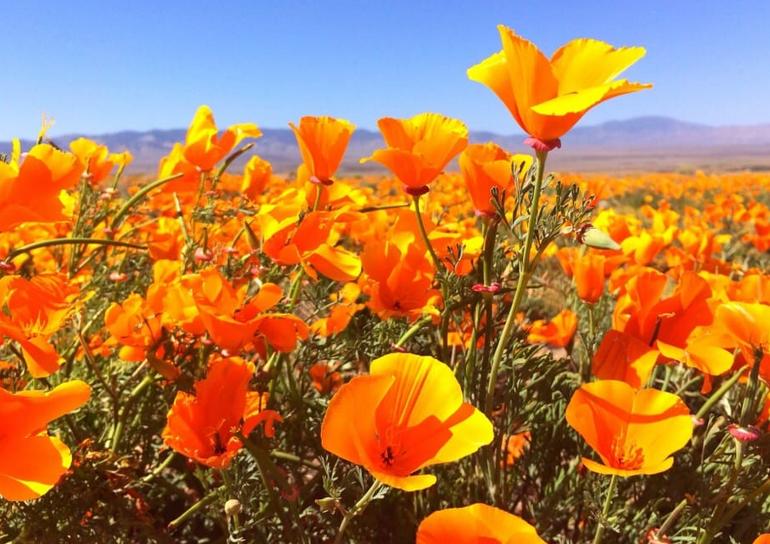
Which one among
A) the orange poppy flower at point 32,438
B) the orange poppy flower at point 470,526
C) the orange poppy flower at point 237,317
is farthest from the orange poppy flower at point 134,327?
the orange poppy flower at point 470,526

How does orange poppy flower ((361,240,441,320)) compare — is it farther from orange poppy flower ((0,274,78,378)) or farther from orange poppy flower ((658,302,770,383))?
orange poppy flower ((0,274,78,378))

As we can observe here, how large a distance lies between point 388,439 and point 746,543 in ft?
3.01

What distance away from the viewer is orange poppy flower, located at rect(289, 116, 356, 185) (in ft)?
4.01

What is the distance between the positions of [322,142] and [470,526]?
32.0 inches

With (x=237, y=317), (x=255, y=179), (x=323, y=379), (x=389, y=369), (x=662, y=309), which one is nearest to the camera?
(x=389, y=369)

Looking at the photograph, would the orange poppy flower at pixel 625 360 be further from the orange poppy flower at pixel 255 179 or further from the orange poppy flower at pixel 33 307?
the orange poppy flower at pixel 255 179

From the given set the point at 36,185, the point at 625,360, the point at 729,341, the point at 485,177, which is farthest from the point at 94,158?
the point at 729,341

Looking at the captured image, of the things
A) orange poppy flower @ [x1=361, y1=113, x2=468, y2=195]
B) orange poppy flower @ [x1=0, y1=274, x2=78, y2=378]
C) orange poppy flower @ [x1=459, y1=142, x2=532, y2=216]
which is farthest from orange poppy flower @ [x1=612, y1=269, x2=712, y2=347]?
orange poppy flower @ [x1=0, y1=274, x2=78, y2=378]

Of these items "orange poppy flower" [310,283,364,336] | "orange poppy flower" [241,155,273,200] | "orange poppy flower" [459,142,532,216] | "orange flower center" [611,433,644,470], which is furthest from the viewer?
"orange poppy flower" [241,155,273,200]

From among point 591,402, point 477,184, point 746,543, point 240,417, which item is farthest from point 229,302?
point 746,543

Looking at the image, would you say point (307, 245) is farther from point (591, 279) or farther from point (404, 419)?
point (591, 279)

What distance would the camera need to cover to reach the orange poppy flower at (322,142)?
1224mm

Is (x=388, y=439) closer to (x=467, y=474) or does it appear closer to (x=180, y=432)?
(x=180, y=432)

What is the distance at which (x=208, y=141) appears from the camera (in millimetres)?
1517
